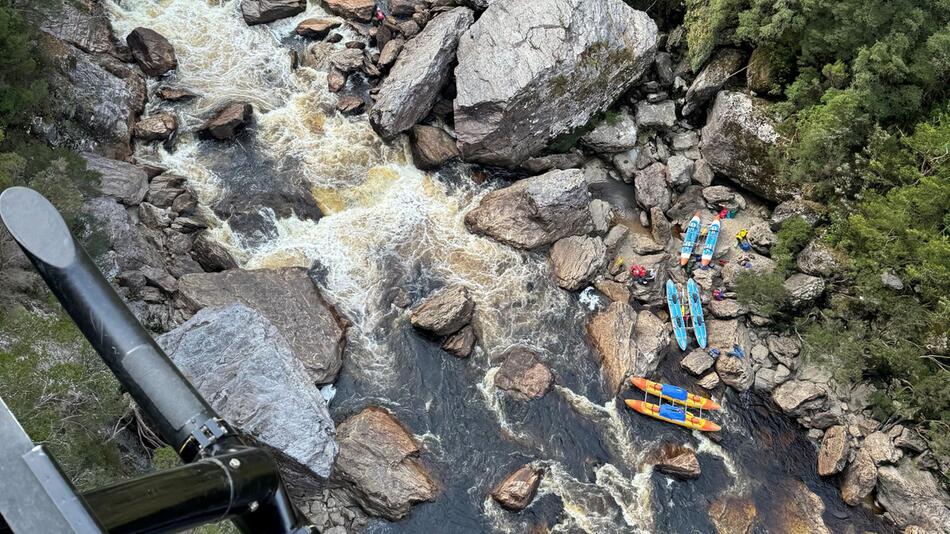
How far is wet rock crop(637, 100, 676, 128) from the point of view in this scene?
2364 centimetres

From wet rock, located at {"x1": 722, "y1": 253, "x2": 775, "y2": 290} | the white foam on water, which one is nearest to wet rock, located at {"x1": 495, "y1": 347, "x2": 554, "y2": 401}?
the white foam on water

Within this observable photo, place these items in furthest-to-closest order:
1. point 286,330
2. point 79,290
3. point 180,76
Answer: point 180,76, point 286,330, point 79,290

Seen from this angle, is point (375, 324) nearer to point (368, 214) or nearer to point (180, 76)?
point (368, 214)

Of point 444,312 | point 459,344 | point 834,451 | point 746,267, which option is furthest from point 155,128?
point 834,451

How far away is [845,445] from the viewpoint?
59.6ft

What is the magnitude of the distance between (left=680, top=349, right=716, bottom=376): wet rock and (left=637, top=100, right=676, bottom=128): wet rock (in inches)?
331

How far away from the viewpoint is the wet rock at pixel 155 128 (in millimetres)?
20375

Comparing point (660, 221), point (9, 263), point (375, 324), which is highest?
point (9, 263)

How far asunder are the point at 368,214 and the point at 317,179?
6.53 ft

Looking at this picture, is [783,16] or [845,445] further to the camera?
[783,16]

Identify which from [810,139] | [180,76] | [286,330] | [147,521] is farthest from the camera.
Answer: [180,76]

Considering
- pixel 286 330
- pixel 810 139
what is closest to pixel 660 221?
pixel 810 139

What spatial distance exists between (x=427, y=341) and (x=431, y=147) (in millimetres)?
6888

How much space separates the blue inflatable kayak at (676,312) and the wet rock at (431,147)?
8.28 m
